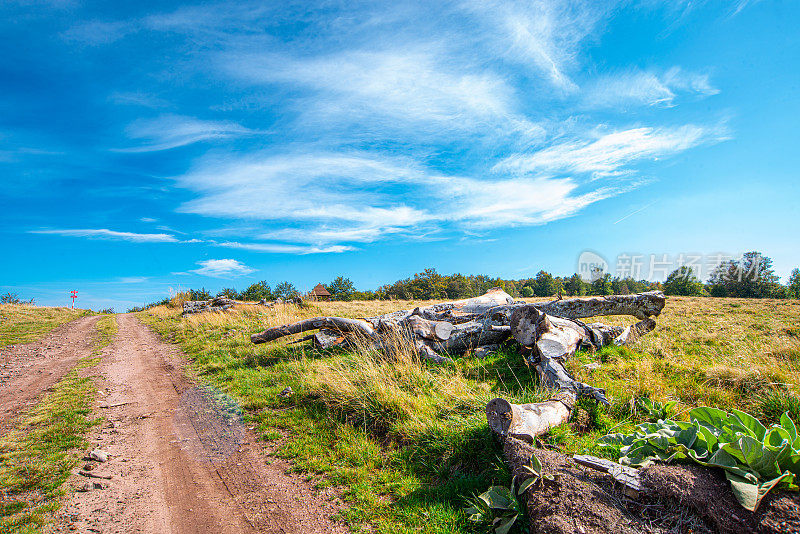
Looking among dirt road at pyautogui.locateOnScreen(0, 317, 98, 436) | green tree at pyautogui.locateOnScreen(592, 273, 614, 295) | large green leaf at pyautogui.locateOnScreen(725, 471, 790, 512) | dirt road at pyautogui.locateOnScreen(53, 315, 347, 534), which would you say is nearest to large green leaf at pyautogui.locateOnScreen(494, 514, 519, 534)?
dirt road at pyautogui.locateOnScreen(53, 315, 347, 534)

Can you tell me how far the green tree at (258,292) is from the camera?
47.2 meters

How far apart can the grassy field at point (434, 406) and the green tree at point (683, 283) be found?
65.1 metres

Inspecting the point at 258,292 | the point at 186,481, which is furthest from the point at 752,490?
the point at 258,292

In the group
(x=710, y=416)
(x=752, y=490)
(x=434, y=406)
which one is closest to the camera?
(x=752, y=490)

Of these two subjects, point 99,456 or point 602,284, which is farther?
point 602,284

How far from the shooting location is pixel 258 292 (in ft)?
161

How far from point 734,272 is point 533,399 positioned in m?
74.9

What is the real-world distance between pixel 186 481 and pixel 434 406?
3648 millimetres

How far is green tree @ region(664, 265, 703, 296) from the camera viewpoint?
5934cm

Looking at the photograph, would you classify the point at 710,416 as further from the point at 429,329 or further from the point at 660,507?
the point at 429,329

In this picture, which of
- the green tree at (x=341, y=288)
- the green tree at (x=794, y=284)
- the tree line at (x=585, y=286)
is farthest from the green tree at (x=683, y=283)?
the green tree at (x=341, y=288)

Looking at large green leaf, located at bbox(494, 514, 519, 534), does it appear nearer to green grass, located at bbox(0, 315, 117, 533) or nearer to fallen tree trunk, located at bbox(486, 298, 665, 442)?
fallen tree trunk, located at bbox(486, 298, 665, 442)

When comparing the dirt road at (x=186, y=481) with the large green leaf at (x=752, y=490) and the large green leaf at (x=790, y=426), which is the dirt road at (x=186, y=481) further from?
the large green leaf at (x=790, y=426)

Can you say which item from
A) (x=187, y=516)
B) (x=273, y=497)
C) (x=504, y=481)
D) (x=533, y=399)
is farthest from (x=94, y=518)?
(x=533, y=399)
